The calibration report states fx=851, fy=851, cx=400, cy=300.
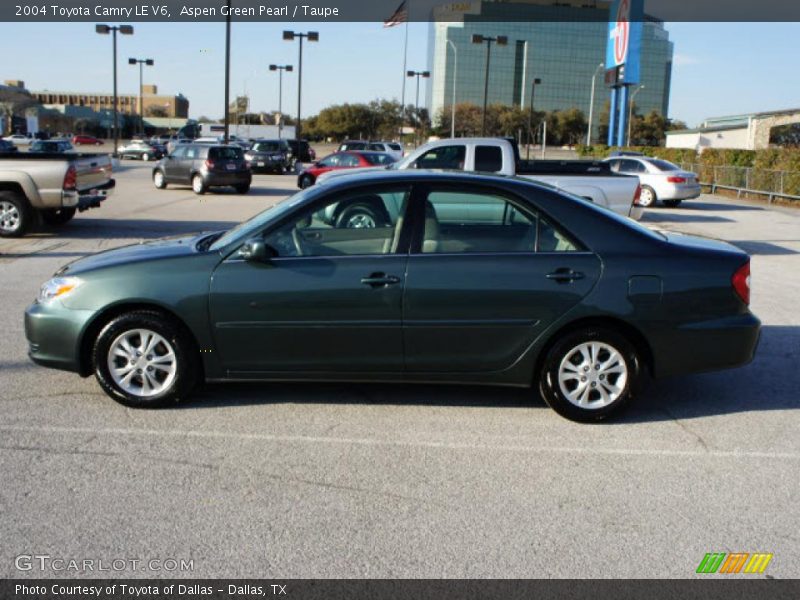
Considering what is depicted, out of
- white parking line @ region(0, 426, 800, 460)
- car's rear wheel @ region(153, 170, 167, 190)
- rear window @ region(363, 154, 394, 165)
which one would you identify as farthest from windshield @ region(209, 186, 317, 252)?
car's rear wheel @ region(153, 170, 167, 190)

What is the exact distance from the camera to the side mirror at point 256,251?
5516mm

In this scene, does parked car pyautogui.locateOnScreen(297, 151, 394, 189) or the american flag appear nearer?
parked car pyautogui.locateOnScreen(297, 151, 394, 189)

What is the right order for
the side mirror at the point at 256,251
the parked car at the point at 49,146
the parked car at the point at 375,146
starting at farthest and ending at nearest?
the parked car at the point at 375,146 → the parked car at the point at 49,146 → the side mirror at the point at 256,251

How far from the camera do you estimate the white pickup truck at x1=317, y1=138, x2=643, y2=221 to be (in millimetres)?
15305

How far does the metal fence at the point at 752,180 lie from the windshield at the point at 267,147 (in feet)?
67.2

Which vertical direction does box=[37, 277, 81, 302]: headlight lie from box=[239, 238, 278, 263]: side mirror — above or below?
below

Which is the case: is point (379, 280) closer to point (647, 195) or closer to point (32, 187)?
point (32, 187)

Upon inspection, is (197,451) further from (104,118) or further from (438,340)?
(104,118)

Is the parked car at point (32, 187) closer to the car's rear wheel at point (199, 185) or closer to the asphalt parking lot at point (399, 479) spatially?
the asphalt parking lot at point (399, 479)

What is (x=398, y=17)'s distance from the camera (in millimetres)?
46188

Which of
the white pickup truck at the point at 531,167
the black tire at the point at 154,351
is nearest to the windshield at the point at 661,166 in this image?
the white pickup truck at the point at 531,167

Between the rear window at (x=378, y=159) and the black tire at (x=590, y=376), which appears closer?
the black tire at (x=590, y=376)

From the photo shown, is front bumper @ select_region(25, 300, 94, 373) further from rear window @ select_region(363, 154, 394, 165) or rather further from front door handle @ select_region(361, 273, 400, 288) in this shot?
rear window @ select_region(363, 154, 394, 165)

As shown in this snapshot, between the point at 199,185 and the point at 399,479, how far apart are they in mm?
24374
